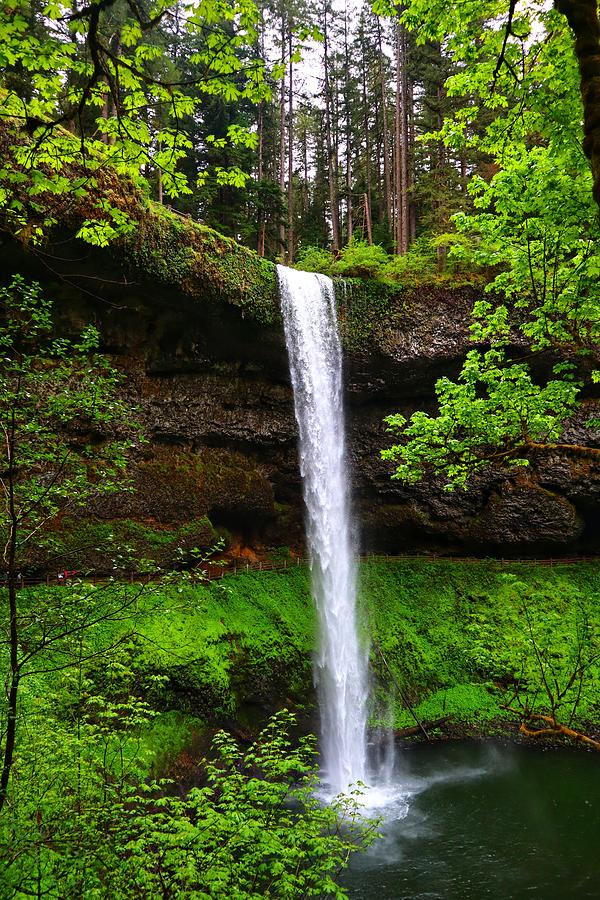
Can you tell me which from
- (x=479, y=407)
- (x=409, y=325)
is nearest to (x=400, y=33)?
(x=409, y=325)

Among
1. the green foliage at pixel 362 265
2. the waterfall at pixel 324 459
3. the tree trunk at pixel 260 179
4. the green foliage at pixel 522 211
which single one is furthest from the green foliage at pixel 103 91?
the tree trunk at pixel 260 179

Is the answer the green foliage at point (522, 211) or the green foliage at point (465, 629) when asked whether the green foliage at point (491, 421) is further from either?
the green foliage at point (465, 629)

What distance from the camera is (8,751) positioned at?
313 centimetres

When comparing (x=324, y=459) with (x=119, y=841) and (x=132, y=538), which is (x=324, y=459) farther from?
(x=119, y=841)

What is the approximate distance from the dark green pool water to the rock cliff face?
820cm

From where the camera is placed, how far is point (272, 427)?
18062 mm

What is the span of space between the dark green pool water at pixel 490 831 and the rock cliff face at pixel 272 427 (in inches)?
323

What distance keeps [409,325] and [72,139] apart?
15316mm

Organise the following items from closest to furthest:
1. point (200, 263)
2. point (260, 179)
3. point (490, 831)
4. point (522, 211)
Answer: point (522, 211) → point (490, 831) → point (200, 263) → point (260, 179)

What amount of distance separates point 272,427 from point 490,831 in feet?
41.2

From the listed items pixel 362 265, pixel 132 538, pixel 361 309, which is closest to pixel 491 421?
pixel 132 538

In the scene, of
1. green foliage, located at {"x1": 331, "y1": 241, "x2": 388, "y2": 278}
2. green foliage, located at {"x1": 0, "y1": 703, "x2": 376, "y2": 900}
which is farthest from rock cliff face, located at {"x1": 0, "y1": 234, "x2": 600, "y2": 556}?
green foliage, located at {"x1": 0, "y1": 703, "x2": 376, "y2": 900}

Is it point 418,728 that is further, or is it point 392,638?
point 392,638

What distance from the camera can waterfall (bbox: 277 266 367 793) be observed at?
15.1 metres
